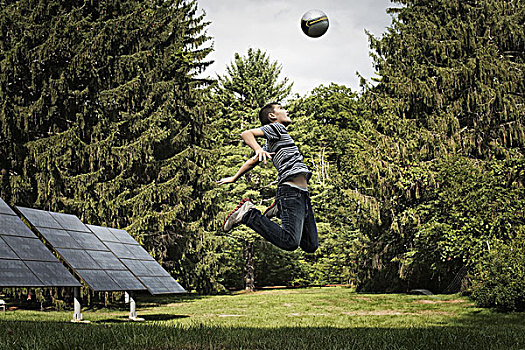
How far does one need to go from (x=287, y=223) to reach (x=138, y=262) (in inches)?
370

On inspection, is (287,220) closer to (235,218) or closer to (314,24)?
(235,218)

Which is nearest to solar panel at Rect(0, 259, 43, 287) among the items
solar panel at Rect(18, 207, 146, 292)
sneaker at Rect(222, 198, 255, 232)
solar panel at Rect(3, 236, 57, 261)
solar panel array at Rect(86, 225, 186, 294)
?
solar panel at Rect(3, 236, 57, 261)

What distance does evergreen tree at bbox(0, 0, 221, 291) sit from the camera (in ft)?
62.7

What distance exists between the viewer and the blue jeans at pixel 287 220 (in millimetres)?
4895

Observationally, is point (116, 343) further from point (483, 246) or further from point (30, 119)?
point (30, 119)

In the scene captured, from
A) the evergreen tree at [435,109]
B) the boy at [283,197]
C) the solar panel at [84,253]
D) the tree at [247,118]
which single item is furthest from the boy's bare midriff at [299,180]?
the tree at [247,118]

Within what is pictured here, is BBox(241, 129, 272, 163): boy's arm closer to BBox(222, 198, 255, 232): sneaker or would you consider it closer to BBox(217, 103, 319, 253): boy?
BBox(217, 103, 319, 253): boy

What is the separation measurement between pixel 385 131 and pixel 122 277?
1560 centimetres

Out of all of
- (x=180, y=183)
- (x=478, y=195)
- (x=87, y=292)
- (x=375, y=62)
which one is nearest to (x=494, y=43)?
(x=375, y=62)

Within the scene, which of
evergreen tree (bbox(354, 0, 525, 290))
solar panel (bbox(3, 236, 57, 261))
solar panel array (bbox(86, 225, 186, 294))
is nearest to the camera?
solar panel (bbox(3, 236, 57, 261))

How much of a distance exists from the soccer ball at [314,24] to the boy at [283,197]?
4.30 feet

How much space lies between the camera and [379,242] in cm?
2478

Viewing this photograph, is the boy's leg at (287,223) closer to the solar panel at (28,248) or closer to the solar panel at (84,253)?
the solar panel at (28,248)

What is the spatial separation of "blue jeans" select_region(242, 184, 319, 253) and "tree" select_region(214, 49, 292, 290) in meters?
26.1
